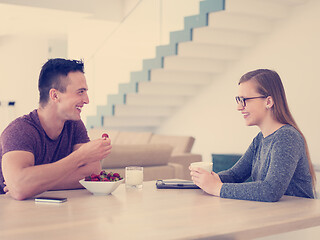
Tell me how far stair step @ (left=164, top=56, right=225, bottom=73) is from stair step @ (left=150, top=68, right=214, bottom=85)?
209 millimetres

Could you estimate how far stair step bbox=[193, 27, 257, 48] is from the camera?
5.65 m

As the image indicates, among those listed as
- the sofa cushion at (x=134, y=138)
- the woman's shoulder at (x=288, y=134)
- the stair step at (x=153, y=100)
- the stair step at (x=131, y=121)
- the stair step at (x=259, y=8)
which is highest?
the stair step at (x=259, y=8)

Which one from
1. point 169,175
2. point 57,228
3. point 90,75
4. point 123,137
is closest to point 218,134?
point 123,137

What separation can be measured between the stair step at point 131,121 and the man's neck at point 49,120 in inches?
216

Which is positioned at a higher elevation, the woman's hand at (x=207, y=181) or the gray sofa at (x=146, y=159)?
the woman's hand at (x=207, y=181)

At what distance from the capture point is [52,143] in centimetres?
198

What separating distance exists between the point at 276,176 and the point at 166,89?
5372mm

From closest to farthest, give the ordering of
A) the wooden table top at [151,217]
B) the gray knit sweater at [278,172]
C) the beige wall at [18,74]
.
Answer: the wooden table top at [151,217], the gray knit sweater at [278,172], the beige wall at [18,74]

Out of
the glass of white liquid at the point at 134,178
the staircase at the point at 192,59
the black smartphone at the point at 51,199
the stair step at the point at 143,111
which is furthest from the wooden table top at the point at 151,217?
the stair step at the point at 143,111

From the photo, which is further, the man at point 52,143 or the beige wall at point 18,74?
the beige wall at point 18,74

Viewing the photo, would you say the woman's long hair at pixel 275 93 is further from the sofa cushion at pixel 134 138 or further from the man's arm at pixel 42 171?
the sofa cushion at pixel 134 138

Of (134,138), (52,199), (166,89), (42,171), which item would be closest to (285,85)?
(166,89)

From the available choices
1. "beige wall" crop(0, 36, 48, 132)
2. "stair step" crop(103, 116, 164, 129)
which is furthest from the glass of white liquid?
"beige wall" crop(0, 36, 48, 132)

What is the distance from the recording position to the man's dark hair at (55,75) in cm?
200
